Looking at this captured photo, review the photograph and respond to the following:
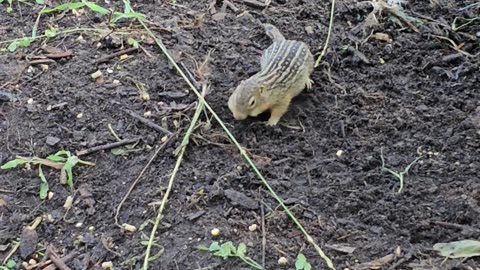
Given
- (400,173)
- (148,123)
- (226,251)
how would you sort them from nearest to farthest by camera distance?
(226,251), (400,173), (148,123)

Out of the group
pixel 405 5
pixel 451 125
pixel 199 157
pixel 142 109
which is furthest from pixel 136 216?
pixel 405 5

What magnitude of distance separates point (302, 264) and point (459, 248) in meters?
0.71

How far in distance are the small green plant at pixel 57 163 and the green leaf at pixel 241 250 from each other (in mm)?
1026

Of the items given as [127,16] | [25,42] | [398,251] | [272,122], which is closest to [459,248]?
[398,251]

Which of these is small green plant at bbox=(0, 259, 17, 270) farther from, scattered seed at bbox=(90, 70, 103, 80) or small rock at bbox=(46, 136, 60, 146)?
scattered seed at bbox=(90, 70, 103, 80)

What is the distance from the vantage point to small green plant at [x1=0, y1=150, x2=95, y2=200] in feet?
13.4

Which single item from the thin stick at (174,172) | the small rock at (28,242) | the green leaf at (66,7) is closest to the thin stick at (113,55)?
the green leaf at (66,7)

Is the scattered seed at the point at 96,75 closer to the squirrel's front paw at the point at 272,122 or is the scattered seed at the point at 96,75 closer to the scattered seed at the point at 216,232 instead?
the squirrel's front paw at the point at 272,122

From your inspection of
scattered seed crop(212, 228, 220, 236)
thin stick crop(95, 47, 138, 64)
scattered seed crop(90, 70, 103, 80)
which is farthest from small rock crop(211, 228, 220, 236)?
thin stick crop(95, 47, 138, 64)

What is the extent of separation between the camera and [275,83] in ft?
14.5

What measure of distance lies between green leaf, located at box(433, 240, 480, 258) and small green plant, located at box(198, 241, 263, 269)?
833 millimetres

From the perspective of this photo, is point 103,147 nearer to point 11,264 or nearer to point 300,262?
point 11,264

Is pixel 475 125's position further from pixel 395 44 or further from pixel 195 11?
pixel 195 11

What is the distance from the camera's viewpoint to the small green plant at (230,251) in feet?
11.7
